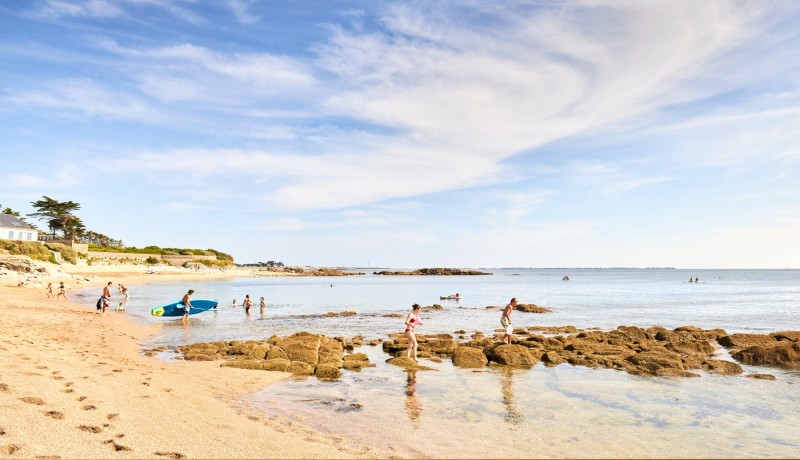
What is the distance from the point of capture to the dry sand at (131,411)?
7.73 metres

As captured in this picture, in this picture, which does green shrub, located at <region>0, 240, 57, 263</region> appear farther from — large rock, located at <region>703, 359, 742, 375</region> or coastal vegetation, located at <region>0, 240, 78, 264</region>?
large rock, located at <region>703, 359, 742, 375</region>

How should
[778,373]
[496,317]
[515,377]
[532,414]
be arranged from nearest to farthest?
[532,414]
[515,377]
[778,373]
[496,317]

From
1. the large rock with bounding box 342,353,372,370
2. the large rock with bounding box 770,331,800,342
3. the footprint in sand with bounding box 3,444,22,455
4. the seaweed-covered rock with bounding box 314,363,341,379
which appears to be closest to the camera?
the footprint in sand with bounding box 3,444,22,455

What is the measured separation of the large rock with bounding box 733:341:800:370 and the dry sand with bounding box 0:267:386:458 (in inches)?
706

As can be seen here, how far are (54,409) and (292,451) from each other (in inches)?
183

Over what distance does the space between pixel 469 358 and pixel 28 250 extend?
73.4m

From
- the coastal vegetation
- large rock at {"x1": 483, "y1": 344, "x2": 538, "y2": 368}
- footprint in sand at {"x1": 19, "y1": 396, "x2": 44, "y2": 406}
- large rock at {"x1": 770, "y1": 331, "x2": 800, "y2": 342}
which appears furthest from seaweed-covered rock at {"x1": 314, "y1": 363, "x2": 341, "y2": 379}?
the coastal vegetation

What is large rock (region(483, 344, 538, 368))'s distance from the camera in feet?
59.2

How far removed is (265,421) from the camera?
10.4 metres

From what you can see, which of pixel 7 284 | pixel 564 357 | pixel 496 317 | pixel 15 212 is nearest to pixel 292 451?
pixel 564 357

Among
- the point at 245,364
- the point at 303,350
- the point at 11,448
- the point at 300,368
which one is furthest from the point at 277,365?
the point at 11,448

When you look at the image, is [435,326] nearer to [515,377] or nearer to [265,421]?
[515,377]

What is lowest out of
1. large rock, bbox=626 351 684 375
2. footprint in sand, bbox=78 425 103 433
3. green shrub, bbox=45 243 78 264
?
large rock, bbox=626 351 684 375

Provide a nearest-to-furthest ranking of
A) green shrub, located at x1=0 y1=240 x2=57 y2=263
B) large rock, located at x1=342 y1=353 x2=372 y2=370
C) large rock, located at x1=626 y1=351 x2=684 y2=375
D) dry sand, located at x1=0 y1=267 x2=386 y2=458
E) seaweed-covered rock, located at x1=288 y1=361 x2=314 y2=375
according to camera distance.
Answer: dry sand, located at x1=0 y1=267 x2=386 y2=458, seaweed-covered rock, located at x1=288 y1=361 x2=314 y2=375, large rock, located at x1=626 y1=351 x2=684 y2=375, large rock, located at x1=342 y1=353 x2=372 y2=370, green shrub, located at x1=0 y1=240 x2=57 y2=263
